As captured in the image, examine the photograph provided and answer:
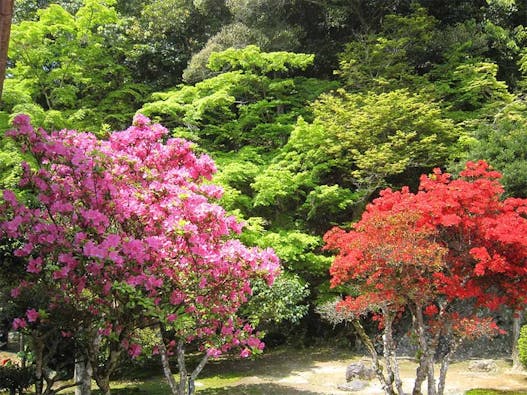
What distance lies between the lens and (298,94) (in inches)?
614

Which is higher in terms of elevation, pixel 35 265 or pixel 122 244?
pixel 122 244

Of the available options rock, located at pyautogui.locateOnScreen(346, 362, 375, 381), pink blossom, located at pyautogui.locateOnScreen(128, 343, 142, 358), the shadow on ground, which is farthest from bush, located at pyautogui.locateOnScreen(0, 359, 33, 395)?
rock, located at pyautogui.locateOnScreen(346, 362, 375, 381)

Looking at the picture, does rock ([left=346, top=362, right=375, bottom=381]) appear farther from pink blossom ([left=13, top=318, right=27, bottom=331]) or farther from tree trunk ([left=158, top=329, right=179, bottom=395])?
pink blossom ([left=13, top=318, right=27, bottom=331])

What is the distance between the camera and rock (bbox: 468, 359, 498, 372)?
428 inches

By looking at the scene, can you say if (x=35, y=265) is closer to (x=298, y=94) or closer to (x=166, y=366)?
(x=166, y=366)

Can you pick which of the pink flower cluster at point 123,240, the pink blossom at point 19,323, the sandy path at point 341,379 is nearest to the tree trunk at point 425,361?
the sandy path at point 341,379

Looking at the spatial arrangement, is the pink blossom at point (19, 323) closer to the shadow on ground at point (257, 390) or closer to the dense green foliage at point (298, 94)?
the dense green foliage at point (298, 94)

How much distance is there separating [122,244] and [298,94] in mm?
12694

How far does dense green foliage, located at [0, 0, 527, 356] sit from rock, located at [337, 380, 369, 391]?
1.70 m

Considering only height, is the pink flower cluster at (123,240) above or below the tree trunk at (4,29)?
below

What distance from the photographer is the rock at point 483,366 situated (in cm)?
1086

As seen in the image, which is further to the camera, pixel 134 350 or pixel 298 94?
pixel 298 94

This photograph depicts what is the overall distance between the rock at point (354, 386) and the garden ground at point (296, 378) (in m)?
0.10

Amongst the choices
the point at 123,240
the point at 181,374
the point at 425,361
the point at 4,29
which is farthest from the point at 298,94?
the point at 4,29
